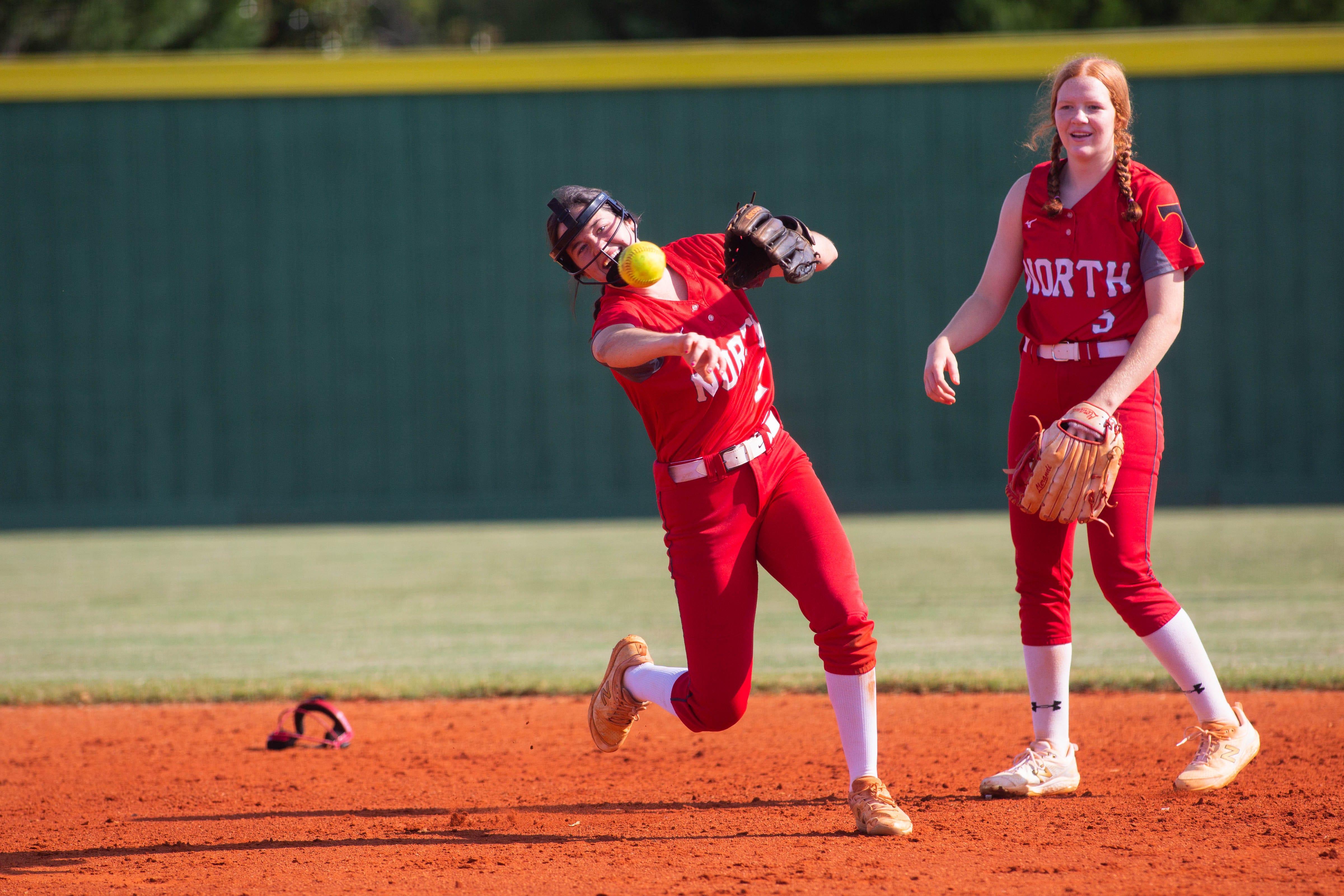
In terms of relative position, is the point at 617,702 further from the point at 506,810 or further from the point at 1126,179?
the point at 1126,179

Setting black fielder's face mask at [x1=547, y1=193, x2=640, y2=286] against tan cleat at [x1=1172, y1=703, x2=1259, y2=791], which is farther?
tan cleat at [x1=1172, y1=703, x2=1259, y2=791]

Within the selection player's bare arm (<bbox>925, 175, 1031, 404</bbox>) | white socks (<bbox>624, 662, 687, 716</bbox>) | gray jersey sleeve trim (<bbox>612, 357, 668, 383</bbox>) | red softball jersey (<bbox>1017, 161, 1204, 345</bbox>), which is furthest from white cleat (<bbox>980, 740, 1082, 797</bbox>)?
gray jersey sleeve trim (<bbox>612, 357, 668, 383</bbox>)

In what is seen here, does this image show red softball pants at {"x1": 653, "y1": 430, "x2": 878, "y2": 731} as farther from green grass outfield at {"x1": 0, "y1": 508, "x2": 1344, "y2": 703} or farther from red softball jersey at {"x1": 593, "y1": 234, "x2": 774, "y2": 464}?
green grass outfield at {"x1": 0, "y1": 508, "x2": 1344, "y2": 703}

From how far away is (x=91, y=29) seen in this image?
21.0 metres

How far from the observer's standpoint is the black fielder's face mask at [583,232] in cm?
307

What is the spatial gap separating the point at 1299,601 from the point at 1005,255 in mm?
4324

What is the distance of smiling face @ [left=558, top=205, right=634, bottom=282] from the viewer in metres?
3.08

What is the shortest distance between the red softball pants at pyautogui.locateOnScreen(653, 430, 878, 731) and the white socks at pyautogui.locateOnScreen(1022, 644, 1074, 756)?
Result: 643mm

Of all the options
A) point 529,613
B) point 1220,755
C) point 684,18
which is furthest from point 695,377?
point 684,18

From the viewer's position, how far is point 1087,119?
3.13 metres

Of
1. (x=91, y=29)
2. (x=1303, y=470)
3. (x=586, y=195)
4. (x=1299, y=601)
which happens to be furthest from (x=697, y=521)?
(x=91, y=29)

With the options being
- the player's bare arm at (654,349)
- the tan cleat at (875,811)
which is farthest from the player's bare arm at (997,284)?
the tan cleat at (875,811)

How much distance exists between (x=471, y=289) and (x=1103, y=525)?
10.2 m

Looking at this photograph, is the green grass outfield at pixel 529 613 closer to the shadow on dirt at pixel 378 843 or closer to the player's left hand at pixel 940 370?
the shadow on dirt at pixel 378 843
